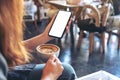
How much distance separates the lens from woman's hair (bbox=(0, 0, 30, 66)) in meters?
0.77

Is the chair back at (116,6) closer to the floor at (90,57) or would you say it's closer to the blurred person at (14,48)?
the floor at (90,57)

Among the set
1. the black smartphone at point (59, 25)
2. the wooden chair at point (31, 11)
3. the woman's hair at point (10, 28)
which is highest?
the woman's hair at point (10, 28)

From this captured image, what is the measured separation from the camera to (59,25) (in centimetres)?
145

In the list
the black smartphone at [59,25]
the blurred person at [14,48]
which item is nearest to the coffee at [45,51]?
the black smartphone at [59,25]

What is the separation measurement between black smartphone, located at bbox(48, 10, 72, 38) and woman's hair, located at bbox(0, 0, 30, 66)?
560mm

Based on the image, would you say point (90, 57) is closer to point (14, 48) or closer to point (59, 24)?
point (59, 24)

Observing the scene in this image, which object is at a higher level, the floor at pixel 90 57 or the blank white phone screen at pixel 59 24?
the blank white phone screen at pixel 59 24

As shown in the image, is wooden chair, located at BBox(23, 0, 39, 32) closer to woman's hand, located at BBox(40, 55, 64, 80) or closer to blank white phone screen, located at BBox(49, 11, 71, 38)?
blank white phone screen, located at BBox(49, 11, 71, 38)

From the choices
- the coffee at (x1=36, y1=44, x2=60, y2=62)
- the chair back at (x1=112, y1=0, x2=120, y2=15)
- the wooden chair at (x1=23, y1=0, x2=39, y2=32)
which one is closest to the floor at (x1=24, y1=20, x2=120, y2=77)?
the chair back at (x1=112, y1=0, x2=120, y2=15)

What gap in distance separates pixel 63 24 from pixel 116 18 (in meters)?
1.70

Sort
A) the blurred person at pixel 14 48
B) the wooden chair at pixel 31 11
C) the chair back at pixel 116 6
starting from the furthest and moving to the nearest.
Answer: the wooden chair at pixel 31 11 → the chair back at pixel 116 6 → the blurred person at pixel 14 48

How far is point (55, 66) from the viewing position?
1170 millimetres

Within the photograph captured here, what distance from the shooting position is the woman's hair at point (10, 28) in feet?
2.52

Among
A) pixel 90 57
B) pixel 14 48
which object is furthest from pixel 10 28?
pixel 90 57
